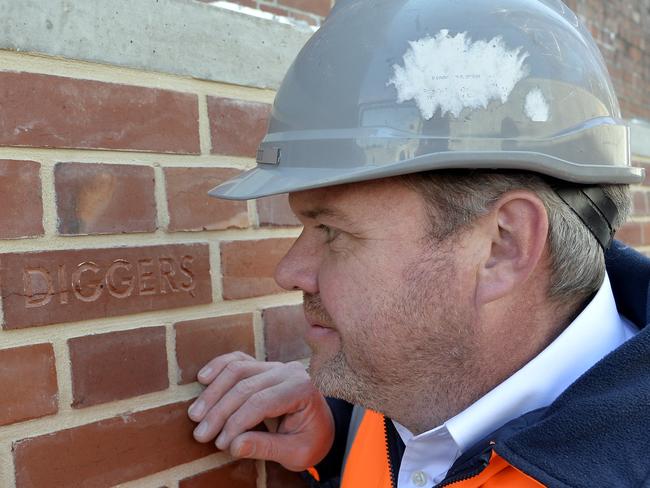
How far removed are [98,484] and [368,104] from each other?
87cm

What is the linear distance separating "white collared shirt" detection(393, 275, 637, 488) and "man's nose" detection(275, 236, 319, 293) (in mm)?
382

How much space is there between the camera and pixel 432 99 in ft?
4.10

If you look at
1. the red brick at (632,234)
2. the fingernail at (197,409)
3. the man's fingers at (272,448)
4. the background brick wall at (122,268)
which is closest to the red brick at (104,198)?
the background brick wall at (122,268)

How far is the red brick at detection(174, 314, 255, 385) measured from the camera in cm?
152

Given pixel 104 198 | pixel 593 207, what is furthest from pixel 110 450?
pixel 593 207

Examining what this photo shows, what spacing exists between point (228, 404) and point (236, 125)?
62 cm

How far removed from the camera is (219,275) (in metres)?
1.58

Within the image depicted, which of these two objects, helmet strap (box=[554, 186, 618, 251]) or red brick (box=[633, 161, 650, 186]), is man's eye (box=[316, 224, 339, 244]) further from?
red brick (box=[633, 161, 650, 186])

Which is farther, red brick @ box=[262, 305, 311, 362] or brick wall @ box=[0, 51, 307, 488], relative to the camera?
red brick @ box=[262, 305, 311, 362]

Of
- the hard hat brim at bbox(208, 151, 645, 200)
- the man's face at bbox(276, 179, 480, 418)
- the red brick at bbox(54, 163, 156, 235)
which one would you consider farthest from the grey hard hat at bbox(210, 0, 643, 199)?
the red brick at bbox(54, 163, 156, 235)

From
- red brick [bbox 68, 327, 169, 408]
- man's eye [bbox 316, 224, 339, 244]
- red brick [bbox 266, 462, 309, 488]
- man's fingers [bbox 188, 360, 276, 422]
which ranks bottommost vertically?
red brick [bbox 266, 462, 309, 488]

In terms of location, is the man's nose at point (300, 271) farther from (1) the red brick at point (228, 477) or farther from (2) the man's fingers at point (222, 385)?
(1) the red brick at point (228, 477)

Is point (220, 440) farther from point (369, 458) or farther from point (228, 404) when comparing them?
point (369, 458)

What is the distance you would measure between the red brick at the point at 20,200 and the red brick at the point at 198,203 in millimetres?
278
